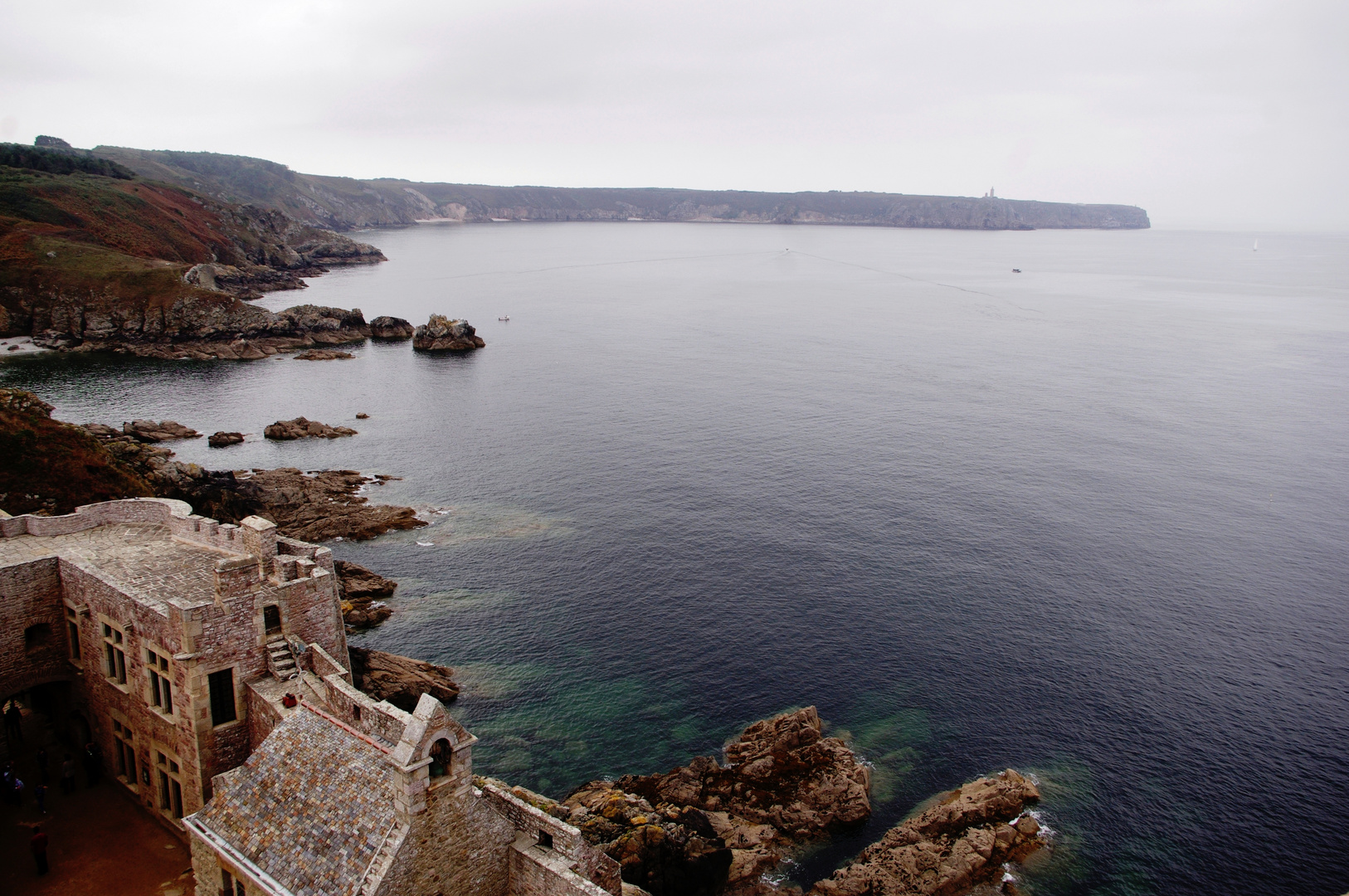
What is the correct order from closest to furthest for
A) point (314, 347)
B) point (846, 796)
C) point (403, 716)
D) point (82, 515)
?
1. point (403, 716)
2. point (82, 515)
3. point (846, 796)
4. point (314, 347)

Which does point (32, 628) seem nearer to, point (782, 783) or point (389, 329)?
point (782, 783)

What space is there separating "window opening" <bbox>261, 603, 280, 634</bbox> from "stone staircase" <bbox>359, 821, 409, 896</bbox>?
1089cm

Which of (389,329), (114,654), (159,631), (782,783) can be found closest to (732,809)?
(782,783)

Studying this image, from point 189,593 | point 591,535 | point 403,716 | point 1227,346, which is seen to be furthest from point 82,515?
point 1227,346

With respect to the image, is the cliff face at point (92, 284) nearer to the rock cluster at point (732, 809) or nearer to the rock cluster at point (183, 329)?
the rock cluster at point (183, 329)

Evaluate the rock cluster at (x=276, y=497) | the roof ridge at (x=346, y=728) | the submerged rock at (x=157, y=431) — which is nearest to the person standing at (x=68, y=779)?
the roof ridge at (x=346, y=728)

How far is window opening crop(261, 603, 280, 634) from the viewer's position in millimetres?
29703

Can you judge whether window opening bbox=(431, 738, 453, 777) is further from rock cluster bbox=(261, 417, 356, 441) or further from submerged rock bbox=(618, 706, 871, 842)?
rock cluster bbox=(261, 417, 356, 441)

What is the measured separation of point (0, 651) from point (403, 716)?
2100 cm

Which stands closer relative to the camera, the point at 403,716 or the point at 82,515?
the point at 403,716

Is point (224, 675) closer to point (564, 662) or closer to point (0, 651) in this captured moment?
point (0, 651)

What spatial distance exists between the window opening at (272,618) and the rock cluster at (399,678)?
19.1m

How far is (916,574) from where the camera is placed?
6969 cm

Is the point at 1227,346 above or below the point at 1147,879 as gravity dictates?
above
